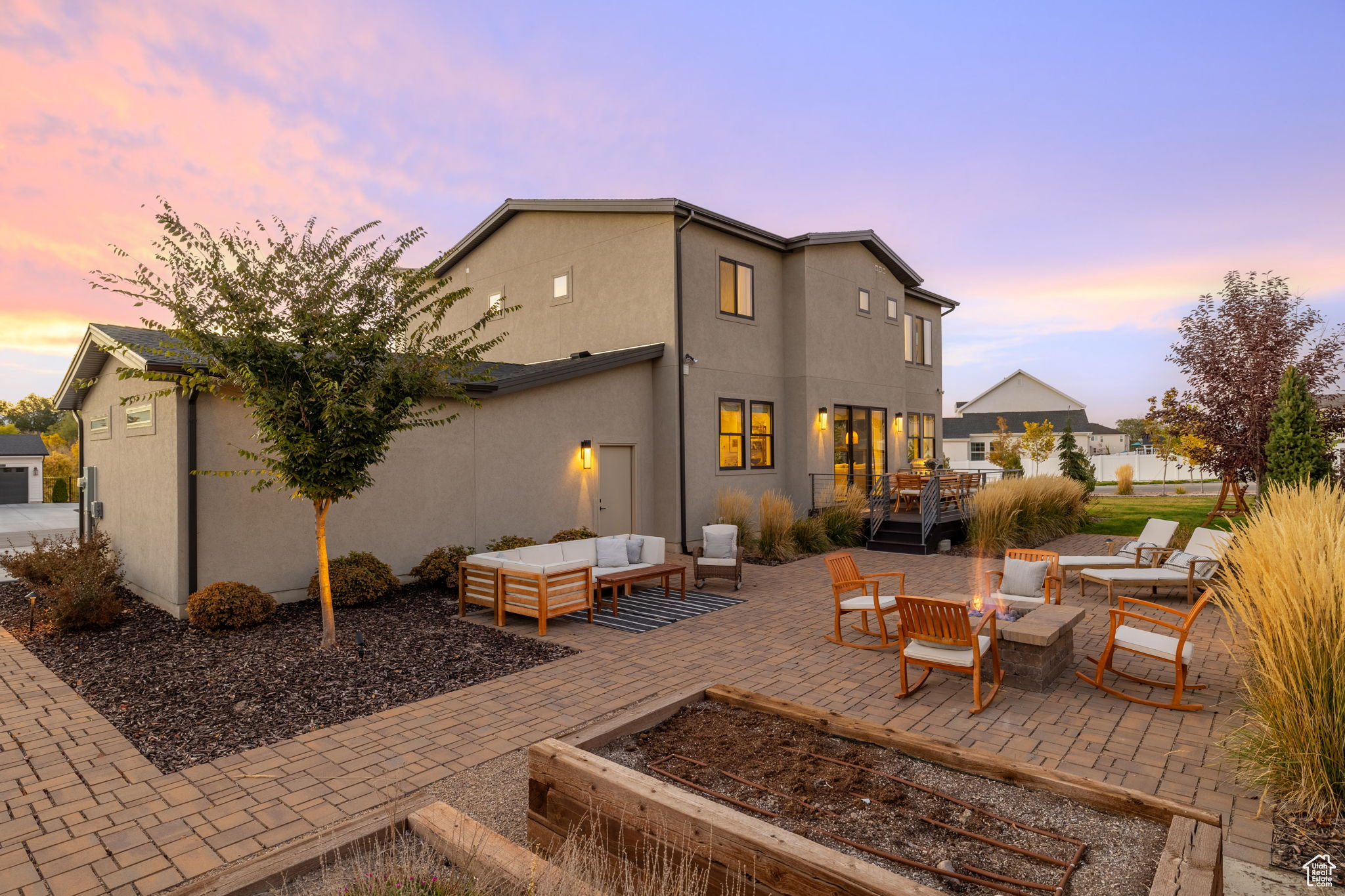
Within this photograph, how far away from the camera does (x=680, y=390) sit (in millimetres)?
13055

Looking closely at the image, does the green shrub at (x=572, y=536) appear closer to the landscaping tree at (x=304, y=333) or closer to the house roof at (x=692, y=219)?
the landscaping tree at (x=304, y=333)

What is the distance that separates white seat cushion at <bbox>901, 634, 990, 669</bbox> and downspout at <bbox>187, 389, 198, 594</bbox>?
27.0ft

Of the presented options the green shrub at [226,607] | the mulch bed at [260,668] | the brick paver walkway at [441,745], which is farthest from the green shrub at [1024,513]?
the green shrub at [226,607]

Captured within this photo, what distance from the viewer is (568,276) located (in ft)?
49.2

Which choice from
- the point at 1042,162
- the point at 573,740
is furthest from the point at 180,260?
the point at 1042,162

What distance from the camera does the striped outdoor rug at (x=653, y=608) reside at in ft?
26.6

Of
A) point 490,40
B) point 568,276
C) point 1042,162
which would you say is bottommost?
point 568,276

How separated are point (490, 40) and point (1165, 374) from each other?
60.6ft

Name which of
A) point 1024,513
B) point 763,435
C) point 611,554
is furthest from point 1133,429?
point 611,554

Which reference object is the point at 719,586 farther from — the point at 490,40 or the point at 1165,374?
the point at 1165,374

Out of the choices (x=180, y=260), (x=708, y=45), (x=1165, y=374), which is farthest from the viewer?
(x=1165, y=374)

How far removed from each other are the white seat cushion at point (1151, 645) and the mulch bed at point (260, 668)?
16.7 feet

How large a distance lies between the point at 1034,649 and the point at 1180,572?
4.85 meters

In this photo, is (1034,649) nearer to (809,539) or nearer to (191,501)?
(809,539)
